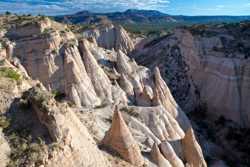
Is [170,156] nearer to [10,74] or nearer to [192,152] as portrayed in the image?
[192,152]

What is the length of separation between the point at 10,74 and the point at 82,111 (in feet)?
28.5

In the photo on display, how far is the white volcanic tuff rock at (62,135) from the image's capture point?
1462 centimetres

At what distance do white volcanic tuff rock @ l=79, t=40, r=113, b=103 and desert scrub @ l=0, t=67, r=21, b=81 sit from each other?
1699 cm

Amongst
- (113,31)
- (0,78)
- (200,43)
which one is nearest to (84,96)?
(0,78)

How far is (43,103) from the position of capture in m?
15.5

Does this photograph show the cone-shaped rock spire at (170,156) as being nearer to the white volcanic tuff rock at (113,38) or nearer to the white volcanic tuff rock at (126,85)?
the white volcanic tuff rock at (126,85)

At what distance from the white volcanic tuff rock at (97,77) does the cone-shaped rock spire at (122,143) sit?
13919 millimetres

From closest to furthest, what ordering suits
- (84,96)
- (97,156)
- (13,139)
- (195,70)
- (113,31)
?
(13,139), (97,156), (84,96), (195,70), (113,31)

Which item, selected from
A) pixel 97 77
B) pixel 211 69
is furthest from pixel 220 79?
pixel 97 77

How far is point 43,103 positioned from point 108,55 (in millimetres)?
30757

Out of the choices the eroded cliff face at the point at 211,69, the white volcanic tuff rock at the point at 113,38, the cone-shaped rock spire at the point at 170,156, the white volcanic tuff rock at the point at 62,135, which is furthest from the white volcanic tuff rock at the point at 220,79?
the white volcanic tuff rock at the point at 62,135

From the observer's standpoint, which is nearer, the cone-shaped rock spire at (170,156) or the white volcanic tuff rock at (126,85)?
the cone-shaped rock spire at (170,156)

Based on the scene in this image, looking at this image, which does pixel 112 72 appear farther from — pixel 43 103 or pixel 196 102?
pixel 43 103

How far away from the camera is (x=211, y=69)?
47.1 metres
